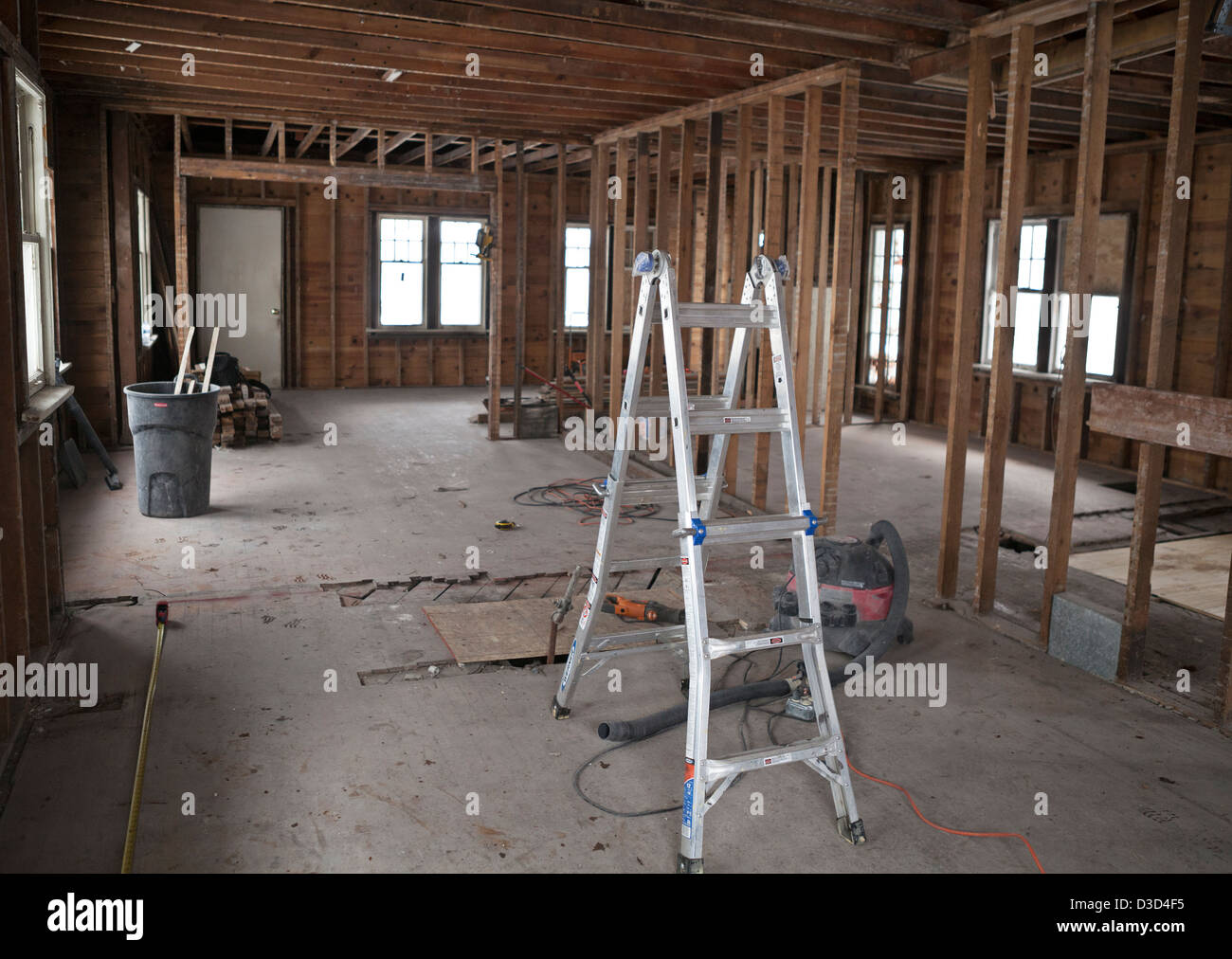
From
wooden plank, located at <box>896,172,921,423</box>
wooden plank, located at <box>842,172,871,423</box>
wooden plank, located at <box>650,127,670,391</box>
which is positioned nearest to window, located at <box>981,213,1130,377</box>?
wooden plank, located at <box>896,172,921,423</box>

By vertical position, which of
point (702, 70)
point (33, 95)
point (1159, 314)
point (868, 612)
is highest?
point (702, 70)

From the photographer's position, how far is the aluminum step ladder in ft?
9.32

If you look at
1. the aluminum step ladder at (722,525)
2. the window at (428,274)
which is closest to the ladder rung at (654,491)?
the aluminum step ladder at (722,525)

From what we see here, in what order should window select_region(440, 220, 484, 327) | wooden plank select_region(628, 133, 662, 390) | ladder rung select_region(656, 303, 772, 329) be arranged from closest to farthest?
1. ladder rung select_region(656, 303, 772, 329)
2. wooden plank select_region(628, 133, 662, 390)
3. window select_region(440, 220, 484, 327)

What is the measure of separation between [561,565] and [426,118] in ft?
16.4

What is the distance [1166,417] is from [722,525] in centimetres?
223

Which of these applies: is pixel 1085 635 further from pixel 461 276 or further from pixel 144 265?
pixel 461 276

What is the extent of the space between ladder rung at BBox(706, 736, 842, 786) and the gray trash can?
4.79 m

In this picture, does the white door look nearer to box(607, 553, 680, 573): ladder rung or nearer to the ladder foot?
box(607, 553, 680, 573): ladder rung

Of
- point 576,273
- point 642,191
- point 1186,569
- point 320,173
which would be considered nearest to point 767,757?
point 1186,569
